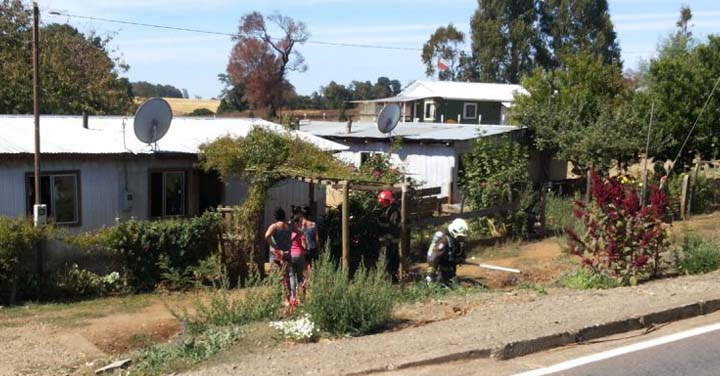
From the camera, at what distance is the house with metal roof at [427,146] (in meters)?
23.3

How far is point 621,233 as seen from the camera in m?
10.3

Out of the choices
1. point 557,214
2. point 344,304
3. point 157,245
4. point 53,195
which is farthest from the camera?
point 557,214

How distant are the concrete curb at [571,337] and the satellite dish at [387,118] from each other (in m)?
A: 14.9

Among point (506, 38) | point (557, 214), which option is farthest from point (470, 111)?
point (557, 214)

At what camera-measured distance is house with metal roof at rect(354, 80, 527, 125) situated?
5028cm

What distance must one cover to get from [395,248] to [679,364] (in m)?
7.16

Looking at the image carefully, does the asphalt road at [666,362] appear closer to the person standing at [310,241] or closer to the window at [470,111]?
the person standing at [310,241]

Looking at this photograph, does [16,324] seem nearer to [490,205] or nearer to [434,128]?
[490,205]

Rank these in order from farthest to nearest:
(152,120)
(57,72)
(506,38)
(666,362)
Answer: (506,38) < (57,72) < (152,120) < (666,362)

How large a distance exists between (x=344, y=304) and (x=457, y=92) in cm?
4683

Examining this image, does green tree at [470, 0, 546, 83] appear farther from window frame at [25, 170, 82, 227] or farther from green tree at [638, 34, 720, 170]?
window frame at [25, 170, 82, 227]

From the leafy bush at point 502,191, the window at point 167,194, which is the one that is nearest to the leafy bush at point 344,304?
the window at point 167,194

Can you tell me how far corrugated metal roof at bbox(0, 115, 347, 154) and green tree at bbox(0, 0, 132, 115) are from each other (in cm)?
1382

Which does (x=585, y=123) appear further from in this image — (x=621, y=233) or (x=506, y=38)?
(x=506, y=38)
